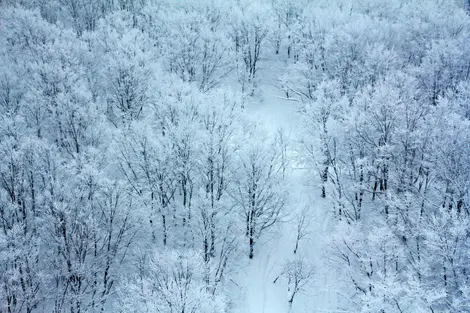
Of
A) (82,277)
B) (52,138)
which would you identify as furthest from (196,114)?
(82,277)

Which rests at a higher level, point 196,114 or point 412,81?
point 412,81

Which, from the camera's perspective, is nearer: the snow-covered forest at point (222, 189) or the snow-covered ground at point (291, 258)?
the snow-covered forest at point (222, 189)

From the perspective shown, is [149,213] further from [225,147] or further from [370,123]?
[370,123]

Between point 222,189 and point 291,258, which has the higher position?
point 222,189

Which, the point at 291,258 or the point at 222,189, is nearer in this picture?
the point at 291,258
